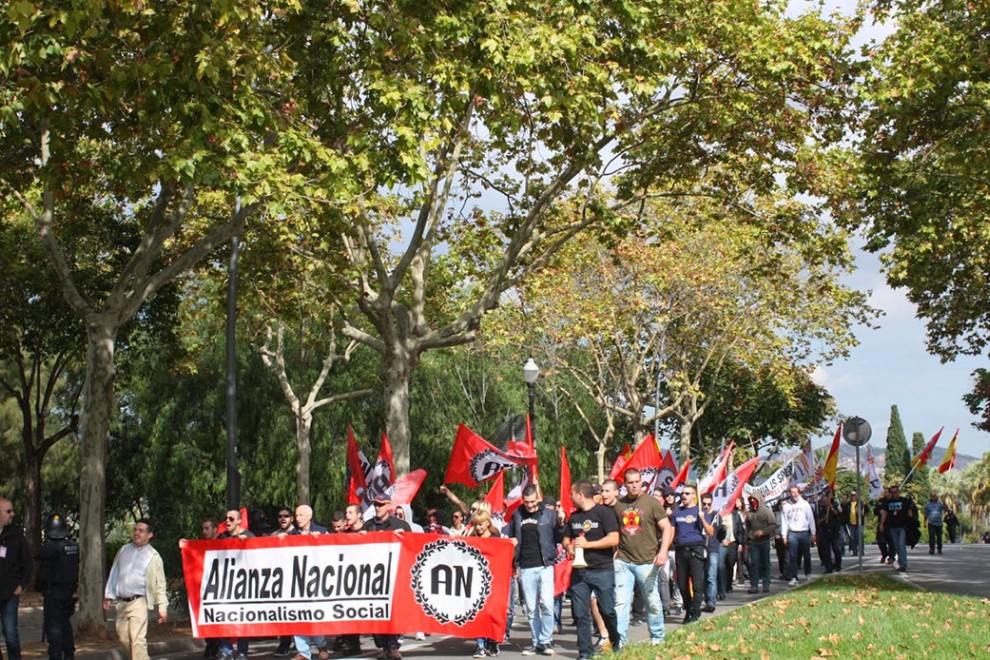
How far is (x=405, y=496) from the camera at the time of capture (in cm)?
1739

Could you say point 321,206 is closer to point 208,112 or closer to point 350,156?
point 350,156

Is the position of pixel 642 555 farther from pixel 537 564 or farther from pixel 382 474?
pixel 382 474

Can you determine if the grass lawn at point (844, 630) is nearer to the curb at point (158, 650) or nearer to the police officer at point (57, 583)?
the police officer at point (57, 583)

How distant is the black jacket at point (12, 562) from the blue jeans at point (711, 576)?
369 inches

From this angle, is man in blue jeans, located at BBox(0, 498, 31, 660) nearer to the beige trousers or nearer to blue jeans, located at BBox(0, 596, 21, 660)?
blue jeans, located at BBox(0, 596, 21, 660)

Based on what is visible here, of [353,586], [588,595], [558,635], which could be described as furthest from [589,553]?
[558,635]

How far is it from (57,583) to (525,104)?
402 inches

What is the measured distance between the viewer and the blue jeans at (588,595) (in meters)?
11.6

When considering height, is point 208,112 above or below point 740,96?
below

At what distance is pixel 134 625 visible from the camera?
40.1 ft

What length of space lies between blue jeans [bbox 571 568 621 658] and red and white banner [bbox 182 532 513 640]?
1.25 meters

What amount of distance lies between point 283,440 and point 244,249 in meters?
15.6

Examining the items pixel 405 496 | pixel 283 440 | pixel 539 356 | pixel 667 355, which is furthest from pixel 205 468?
pixel 405 496

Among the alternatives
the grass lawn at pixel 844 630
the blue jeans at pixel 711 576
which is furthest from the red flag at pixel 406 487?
the grass lawn at pixel 844 630
